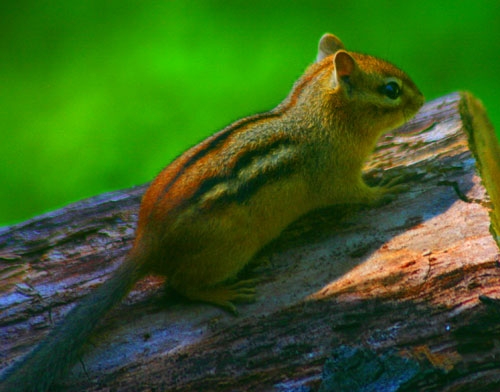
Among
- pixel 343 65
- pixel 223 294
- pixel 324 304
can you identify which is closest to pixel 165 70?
pixel 343 65

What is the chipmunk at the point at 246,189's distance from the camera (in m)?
2.32

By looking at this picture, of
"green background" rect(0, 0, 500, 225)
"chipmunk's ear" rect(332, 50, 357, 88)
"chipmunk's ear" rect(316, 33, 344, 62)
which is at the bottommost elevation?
"chipmunk's ear" rect(332, 50, 357, 88)

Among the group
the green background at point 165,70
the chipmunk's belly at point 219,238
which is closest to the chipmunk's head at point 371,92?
the chipmunk's belly at point 219,238

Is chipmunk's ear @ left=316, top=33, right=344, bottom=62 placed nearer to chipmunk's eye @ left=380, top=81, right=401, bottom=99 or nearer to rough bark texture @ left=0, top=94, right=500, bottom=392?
chipmunk's eye @ left=380, top=81, right=401, bottom=99

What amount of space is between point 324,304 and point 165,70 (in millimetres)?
2240

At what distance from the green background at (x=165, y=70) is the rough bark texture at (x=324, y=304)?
3.58 ft

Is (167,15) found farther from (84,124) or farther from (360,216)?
(360,216)

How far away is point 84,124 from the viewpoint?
4113mm

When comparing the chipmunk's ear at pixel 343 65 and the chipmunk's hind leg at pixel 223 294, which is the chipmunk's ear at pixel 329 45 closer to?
the chipmunk's ear at pixel 343 65

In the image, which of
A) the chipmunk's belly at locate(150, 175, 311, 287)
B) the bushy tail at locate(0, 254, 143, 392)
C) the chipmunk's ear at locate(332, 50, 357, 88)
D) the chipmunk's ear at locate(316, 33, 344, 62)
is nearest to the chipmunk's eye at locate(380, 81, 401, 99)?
the chipmunk's ear at locate(332, 50, 357, 88)

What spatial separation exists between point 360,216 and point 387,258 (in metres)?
0.31

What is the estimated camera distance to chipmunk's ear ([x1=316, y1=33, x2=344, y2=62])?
3143mm

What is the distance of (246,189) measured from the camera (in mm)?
2453

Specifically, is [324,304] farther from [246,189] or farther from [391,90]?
[391,90]
